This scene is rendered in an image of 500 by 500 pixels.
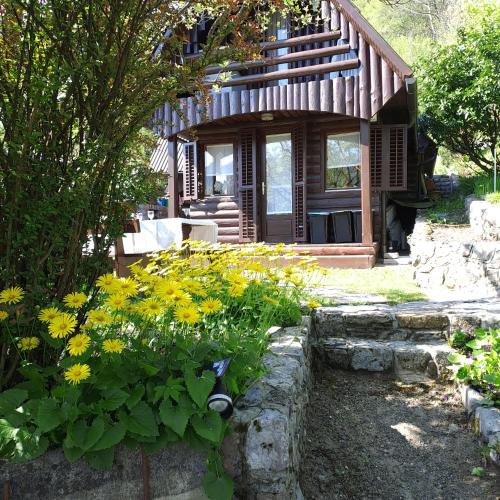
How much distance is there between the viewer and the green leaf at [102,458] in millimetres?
1580

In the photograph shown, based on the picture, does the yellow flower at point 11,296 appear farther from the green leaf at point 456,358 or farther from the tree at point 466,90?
the tree at point 466,90

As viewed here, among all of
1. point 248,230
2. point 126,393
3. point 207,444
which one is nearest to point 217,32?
point 126,393

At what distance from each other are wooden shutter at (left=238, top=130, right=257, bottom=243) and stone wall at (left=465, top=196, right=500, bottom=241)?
4.48m

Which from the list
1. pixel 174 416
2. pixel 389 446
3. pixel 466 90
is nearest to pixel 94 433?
pixel 174 416

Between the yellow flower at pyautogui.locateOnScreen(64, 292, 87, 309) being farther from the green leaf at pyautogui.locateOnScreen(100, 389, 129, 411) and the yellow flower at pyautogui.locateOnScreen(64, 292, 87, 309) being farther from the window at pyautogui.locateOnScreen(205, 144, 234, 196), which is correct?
the window at pyautogui.locateOnScreen(205, 144, 234, 196)

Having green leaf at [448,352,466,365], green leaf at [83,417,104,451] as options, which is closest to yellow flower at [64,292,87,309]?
green leaf at [83,417,104,451]

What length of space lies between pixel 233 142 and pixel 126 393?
9.71 m

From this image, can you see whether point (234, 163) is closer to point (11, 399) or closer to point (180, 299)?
point (180, 299)

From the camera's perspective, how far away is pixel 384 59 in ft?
25.8

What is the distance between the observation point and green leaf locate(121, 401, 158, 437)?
1.60 metres

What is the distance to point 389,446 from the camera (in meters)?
2.72

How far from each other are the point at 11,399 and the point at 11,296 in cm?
37

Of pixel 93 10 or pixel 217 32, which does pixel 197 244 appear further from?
pixel 93 10

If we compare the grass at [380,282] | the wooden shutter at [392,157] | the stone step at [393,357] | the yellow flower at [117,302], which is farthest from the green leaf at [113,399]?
the wooden shutter at [392,157]
